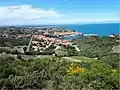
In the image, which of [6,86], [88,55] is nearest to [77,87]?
[6,86]

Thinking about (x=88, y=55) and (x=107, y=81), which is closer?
(x=107, y=81)

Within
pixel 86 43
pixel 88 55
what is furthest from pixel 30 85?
pixel 86 43

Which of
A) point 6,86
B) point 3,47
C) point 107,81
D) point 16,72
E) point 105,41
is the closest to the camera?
point 6,86

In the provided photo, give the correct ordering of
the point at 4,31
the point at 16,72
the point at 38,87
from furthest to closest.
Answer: the point at 4,31 → the point at 16,72 → the point at 38,87

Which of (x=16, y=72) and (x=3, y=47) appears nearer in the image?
(x=16, y=72)

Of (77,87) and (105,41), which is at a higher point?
(77,87)

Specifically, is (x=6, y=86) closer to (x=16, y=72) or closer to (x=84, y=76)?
(x=16, y=72)

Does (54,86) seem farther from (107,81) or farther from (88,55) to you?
(88,55)

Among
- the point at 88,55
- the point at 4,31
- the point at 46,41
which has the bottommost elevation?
the point at 88,55

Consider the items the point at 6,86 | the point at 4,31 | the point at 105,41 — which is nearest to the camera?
the point at 6,86
